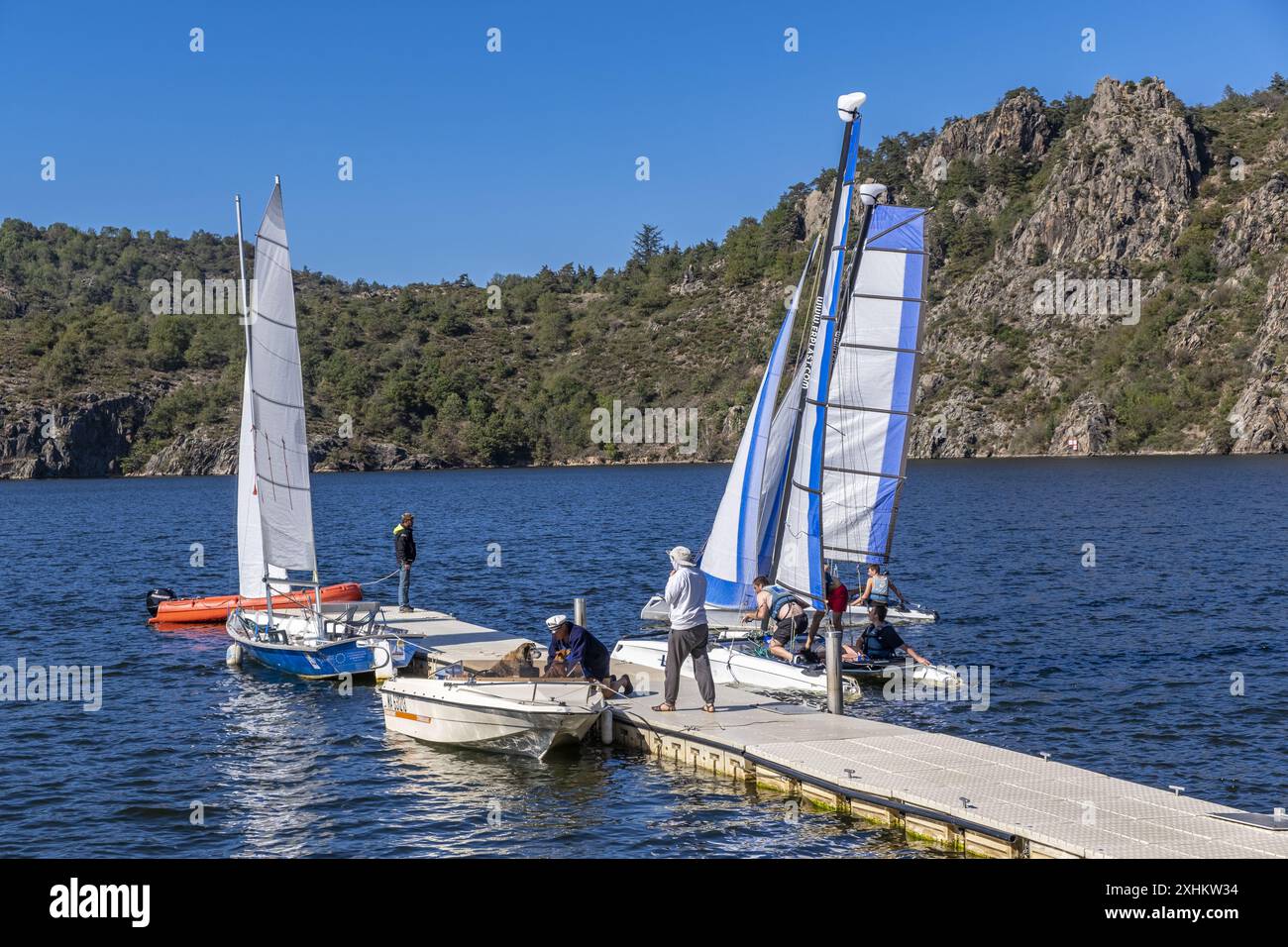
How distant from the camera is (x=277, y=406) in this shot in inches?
1044

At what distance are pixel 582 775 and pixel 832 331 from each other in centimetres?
1106

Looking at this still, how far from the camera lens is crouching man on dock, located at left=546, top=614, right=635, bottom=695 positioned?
20531 millimetres

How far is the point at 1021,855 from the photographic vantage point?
14.0 meters

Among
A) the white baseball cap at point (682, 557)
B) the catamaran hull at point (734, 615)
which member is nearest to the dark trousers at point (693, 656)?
the white baseball cap at point (682, 557)

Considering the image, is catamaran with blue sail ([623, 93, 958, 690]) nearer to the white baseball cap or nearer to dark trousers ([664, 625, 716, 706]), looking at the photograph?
dark trousers ([664, 625, 716, 706])

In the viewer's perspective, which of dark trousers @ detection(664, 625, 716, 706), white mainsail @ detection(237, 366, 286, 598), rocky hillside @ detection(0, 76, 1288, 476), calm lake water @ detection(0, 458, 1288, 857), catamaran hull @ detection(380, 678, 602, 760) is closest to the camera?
calm lake water @ detection(0, 458, 1288, 857)

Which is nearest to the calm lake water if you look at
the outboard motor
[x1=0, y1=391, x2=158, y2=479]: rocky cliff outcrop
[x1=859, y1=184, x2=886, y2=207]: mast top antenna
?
the outboard motor

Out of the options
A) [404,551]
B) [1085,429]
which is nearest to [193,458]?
[1085,429]

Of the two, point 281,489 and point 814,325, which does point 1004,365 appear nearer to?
point 814,325

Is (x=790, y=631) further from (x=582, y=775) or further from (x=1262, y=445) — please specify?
(x=1262, y=445)

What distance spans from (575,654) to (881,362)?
13220mm

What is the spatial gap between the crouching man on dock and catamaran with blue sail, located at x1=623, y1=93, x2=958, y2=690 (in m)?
4.60

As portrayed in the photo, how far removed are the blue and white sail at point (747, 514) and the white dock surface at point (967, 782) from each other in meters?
7.10

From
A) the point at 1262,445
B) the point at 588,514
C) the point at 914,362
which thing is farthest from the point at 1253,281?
the point at 914,362
